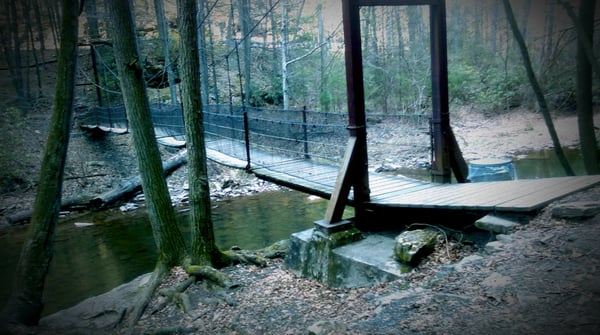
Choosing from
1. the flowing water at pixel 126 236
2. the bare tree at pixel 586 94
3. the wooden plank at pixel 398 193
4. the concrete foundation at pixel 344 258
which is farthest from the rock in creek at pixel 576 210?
the flowing water at pixel 126 236

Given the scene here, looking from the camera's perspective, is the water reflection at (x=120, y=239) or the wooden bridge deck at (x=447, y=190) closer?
the wooden bridge deck at (x=447, y=190)

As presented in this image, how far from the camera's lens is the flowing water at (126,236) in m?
5.64

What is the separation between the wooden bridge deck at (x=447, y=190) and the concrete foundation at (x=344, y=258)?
375 mm

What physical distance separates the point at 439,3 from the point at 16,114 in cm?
1285

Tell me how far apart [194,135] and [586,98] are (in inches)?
181

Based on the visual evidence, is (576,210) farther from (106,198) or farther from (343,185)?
(106,198)

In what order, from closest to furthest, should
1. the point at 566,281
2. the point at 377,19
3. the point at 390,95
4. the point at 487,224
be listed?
the point at 566,281
the point at 487,224
the point at 390,95
the point at 377,19

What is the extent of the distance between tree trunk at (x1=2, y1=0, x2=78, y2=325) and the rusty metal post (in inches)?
138

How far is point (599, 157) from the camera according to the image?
16.8 ft

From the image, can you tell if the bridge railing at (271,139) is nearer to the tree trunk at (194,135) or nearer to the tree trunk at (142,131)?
the tree trunk at (194,135)

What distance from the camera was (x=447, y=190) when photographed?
147 inches

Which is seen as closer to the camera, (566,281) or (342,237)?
(566,281)

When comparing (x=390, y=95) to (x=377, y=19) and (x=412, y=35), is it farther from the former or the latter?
(x=377, y=19)

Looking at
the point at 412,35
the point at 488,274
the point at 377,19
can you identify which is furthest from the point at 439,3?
the point at 377,19
